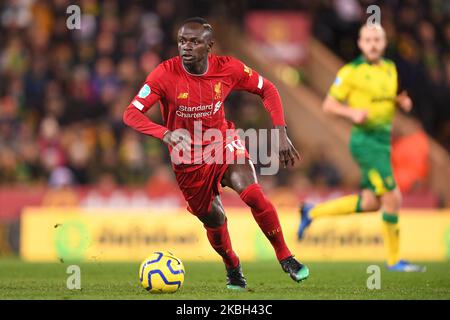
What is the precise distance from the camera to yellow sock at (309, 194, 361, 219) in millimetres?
11664

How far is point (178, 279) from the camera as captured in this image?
872 cm

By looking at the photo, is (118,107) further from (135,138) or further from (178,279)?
(178,279)

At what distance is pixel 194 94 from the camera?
29.2ft

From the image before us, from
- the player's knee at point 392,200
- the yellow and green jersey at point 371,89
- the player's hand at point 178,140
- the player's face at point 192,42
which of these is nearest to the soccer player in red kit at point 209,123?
the player's face at point 192,42

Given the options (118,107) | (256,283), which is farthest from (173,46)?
(256,283)

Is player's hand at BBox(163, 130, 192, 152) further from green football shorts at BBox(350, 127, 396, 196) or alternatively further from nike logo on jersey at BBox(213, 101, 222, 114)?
green football shorts at BBox(350, 127, 396, 196)

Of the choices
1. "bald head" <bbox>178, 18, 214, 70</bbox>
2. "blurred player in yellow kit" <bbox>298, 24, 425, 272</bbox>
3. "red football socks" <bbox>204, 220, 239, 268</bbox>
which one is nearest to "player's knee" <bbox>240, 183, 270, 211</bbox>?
"red football socks" <bbox>204, 220, 239, 268</bbox>

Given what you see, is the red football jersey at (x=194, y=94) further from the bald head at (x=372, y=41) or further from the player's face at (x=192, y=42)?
the bald head at (x=372, y=41)

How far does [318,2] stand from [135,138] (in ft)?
19.9

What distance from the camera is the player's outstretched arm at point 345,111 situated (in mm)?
11035

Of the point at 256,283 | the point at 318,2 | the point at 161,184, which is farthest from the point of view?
the point at 318,2

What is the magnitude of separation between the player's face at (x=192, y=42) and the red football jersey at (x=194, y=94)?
19cm

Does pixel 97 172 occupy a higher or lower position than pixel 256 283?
higher

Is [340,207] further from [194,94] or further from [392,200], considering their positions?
[194,94]
